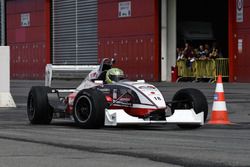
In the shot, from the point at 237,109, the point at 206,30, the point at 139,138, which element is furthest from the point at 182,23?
the point at 139,138

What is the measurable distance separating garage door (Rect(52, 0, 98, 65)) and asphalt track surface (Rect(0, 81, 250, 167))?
26465mm

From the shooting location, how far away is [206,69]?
1254 inches

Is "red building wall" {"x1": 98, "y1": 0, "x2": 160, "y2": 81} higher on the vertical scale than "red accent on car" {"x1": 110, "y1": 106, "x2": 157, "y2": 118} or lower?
higher

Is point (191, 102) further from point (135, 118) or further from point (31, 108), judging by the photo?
point (31, 108)

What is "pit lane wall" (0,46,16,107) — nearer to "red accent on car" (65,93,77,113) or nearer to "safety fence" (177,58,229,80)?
"red accent on car" (65,93,77,113)

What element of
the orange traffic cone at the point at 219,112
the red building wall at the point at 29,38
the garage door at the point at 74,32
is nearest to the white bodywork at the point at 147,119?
the orange traffic cone at the point at 219,112

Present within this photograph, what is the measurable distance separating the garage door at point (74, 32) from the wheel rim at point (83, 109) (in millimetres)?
27294

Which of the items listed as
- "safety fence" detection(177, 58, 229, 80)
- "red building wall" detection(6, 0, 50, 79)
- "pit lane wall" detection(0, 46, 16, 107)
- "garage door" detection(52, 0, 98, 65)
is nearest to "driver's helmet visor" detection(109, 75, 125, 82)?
"pit lane wall" detection(0, 46, 16, 107)

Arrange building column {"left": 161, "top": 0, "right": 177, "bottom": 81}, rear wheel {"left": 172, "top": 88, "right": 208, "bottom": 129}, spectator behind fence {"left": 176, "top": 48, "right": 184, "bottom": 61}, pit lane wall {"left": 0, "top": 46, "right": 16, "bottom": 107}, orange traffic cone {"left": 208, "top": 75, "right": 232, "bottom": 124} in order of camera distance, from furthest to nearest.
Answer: building column {"left": 161, "top": 0, "right": 177, "bottom": 81}, spectator behind fence {"left": 176, "top": 48, "right": 184, "bottom": 61}, pit lane wall {"left": 0, "top": 46, "right": 16, "bottom": 107}, orange traffic cone {"left": 208, "top": 75, "right": 232, "bottom": 124}, rear wheel {"left": 172, "top": 88, "right": 208, "bottom": 129}

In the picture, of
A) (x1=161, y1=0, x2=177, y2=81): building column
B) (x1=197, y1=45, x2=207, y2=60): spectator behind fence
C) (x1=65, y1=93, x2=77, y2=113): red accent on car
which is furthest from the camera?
(x1=161, y1=0, x2=177, y2=81): building column

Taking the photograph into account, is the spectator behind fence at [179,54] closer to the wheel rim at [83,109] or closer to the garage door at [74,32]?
the garage door at [74,32]

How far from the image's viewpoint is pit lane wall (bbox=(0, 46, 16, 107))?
1738cm

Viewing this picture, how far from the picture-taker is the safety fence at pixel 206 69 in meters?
31.5

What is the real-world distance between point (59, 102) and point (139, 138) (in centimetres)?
307
